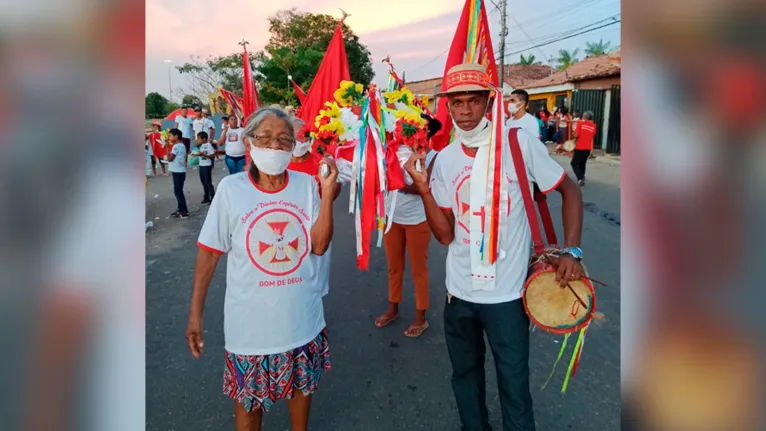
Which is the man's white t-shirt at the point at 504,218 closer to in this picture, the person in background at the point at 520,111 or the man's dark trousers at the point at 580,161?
the person in background at the point at 520,111

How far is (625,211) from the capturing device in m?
0.64

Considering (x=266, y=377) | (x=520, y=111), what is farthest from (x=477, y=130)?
(x=520, y=111)

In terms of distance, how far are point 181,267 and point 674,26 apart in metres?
6.32

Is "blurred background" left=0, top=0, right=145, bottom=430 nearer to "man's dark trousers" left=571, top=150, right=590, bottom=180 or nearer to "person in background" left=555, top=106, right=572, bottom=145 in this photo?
"man's dark trousers" left=571, top=150, right=590, bottom=180

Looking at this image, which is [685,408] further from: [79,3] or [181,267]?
[181,267]

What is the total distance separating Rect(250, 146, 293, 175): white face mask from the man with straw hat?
2.04 ft

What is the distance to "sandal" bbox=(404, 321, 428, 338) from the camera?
397cm

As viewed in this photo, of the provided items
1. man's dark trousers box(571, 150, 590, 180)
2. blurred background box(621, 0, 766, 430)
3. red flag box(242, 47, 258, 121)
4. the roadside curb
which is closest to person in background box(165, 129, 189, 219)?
red flag box(242, 47, 258, 121)

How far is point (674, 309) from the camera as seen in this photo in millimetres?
596

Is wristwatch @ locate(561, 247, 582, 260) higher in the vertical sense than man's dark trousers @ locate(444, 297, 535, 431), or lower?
higher

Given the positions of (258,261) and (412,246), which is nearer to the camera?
(258,261)

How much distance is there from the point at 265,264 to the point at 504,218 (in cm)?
117

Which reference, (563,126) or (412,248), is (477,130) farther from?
(563,126)

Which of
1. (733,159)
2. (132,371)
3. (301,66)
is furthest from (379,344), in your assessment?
(301,66)
